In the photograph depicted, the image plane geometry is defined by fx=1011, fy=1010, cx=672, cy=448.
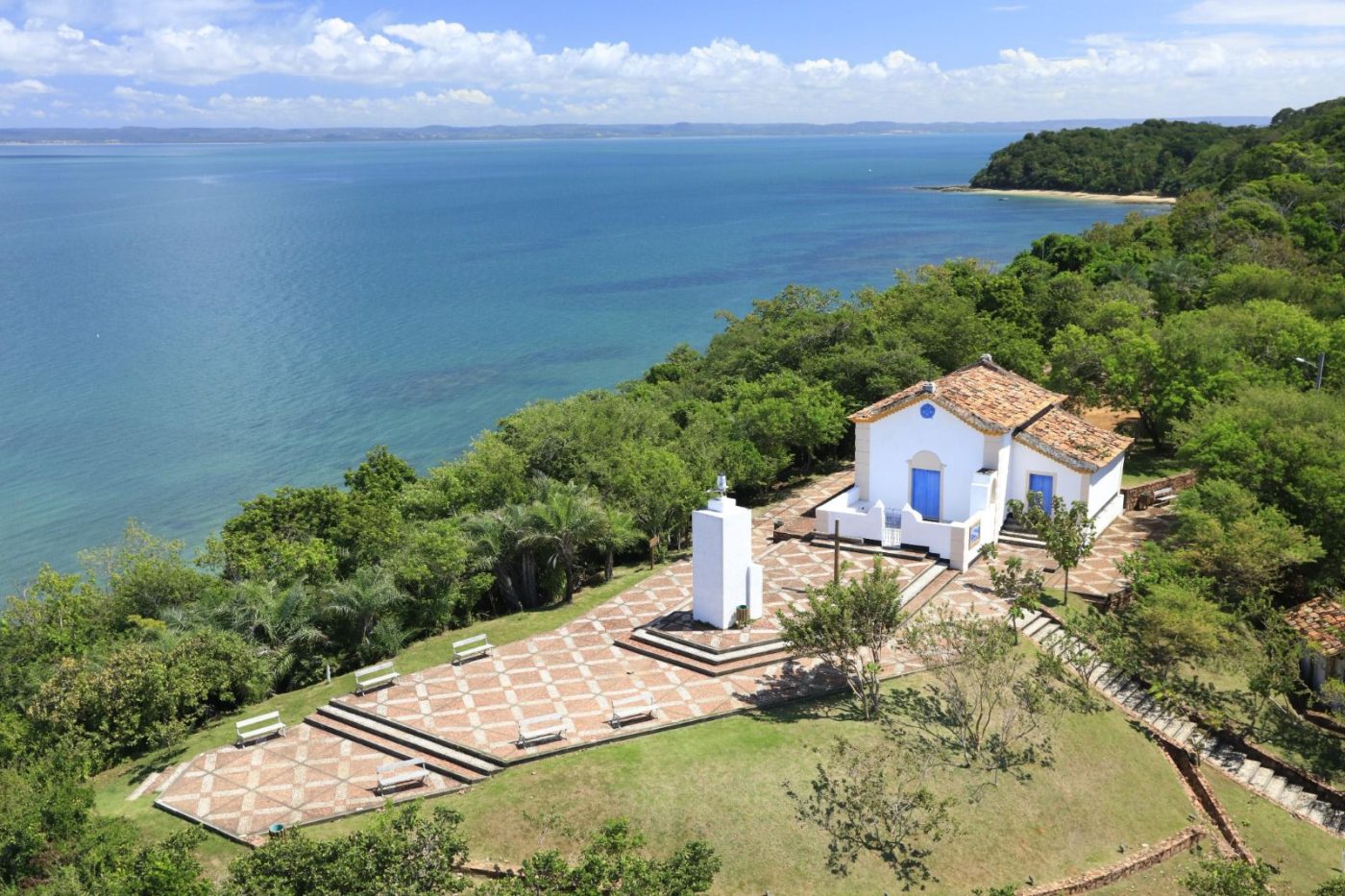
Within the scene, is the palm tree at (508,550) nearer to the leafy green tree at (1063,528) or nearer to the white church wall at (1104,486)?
the leafy green tree at (1063,528)

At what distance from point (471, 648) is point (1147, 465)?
24.0 meters

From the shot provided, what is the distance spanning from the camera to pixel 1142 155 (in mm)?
145375

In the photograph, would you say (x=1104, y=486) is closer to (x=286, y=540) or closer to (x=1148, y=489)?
(x=1148, y=489)

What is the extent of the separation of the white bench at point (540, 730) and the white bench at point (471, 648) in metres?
3.50

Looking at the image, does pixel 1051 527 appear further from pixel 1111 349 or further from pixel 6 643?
pixel 6 643

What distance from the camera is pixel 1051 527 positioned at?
78.5 ft

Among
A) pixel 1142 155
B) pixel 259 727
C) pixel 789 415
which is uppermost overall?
pixel 1142 155

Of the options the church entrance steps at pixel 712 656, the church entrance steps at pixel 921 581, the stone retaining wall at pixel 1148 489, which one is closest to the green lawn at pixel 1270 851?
the church entrance steps at pixel 921 581

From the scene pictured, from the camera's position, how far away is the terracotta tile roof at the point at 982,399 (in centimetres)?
2697

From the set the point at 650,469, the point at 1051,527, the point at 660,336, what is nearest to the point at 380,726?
the point at 650,469

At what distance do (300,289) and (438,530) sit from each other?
65332 mm

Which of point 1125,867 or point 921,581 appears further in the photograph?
point 921,581

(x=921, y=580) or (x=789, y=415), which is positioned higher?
(x=789, y=415)

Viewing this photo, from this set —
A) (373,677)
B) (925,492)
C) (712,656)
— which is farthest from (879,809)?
(925,492)
